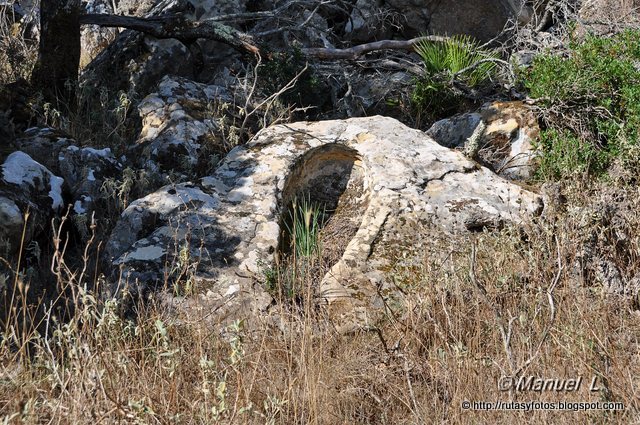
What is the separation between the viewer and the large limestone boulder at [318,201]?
443 cm

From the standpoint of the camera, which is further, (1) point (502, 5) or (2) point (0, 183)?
(1) point (502, 5)

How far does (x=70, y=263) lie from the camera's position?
17.3 feet

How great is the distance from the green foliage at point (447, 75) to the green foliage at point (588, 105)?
0.88 meters

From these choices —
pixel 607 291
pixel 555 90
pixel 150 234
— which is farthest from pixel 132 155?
pixel 607 291

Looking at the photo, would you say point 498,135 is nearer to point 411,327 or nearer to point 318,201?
point 318,201

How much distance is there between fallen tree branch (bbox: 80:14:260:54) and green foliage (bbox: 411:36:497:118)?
169 cm

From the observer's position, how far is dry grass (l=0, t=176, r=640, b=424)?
3088 mm

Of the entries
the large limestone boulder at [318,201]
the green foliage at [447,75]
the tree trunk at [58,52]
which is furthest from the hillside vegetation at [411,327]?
the tree trunk at [58,52]

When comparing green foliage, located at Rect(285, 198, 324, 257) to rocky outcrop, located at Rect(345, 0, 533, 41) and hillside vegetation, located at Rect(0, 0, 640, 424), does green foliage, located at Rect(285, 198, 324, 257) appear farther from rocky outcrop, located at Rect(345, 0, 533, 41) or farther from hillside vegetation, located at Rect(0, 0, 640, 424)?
rocky outcrop, located at Rect(345, 0, 533, 41)

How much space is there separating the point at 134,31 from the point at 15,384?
5665 mm

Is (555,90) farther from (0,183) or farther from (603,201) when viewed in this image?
(0,183)

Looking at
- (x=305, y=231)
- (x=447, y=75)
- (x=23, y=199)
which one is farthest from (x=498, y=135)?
(x=23, y=199)

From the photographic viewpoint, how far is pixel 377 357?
12.6 ft

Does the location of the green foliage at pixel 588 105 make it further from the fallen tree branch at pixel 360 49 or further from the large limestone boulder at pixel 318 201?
the fallen tree branch at pixel 360 49
